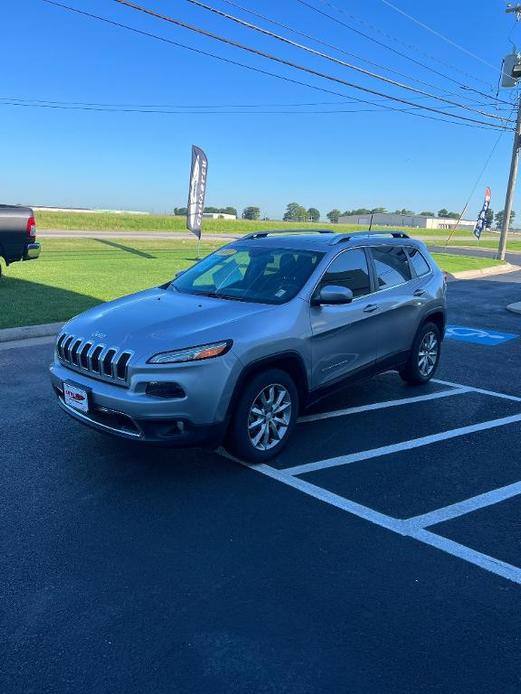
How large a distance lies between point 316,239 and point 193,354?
210cm

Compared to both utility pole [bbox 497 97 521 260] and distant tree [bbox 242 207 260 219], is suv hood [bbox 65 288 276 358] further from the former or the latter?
distant tree [bbox 242 207 260 219]

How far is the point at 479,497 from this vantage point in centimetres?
385

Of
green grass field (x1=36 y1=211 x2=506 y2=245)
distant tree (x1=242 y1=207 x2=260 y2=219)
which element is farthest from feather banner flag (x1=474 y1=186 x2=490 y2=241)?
distant tree (x1=242 y1=207 x2=260 y2=219)

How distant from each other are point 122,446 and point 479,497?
8.95ft

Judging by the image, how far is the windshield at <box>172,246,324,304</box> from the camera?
4.65 meters

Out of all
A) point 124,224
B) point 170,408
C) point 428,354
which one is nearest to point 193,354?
point 170,408

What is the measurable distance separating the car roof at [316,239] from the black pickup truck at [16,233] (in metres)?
Result: 6.78

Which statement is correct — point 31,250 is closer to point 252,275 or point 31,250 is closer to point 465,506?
point 252,275

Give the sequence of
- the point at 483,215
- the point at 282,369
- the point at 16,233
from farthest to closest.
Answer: the point at 483,215, the point at 16,233, the point at 282,369

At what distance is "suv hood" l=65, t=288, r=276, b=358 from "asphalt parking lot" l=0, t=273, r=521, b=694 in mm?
997

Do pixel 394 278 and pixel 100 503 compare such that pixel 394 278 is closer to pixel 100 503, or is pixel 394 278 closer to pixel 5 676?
pixel 100 503

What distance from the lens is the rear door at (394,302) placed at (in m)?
5.39

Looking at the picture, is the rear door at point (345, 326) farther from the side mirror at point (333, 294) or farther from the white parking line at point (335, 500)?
the white parking line at point (335, 500)

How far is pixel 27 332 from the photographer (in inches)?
315
